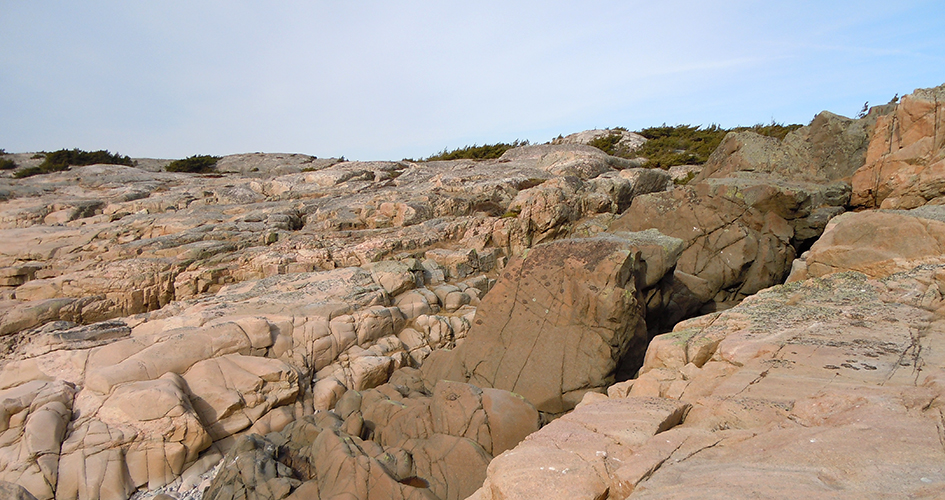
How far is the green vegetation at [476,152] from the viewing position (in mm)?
32688

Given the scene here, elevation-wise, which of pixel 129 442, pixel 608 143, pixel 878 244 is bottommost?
pixel 129 442

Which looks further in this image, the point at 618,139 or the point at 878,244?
the point at 618,139

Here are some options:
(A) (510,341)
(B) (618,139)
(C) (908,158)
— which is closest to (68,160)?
(A) (510,341)

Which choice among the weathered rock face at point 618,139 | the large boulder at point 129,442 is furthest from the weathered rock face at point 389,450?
the weathered rock face at point 618,139

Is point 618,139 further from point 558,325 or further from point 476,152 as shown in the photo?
point 558,325

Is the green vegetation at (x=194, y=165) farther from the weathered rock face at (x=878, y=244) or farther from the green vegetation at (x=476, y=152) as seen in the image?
the weathered rock face at (x=878, y=244)

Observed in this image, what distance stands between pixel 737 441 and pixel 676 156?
84.8 ft

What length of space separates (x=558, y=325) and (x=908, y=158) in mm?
10364

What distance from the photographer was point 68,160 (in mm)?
30109

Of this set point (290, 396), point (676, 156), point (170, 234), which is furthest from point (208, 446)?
point (676, 156)

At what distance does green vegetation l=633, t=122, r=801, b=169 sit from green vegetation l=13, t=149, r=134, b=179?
33988 millimetres

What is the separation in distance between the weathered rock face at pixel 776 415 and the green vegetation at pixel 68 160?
34301 mm

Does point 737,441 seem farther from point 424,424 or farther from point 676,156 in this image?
point 676,156

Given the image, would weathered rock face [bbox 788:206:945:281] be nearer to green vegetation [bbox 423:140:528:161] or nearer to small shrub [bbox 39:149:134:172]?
green vegetation [bbox 423:140:528:161]
